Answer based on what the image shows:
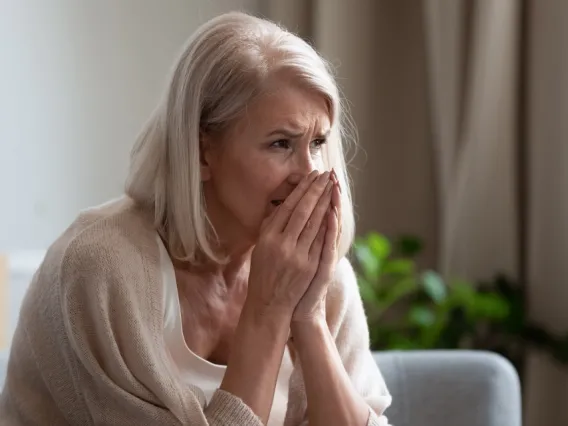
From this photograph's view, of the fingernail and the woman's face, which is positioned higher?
the woman's face

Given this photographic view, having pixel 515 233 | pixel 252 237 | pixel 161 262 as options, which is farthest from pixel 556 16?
pixel 161 262

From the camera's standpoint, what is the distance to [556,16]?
7.95 ft

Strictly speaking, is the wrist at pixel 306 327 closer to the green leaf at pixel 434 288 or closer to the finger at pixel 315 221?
the finger at pixel 315 221

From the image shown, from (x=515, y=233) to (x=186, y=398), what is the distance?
142cm

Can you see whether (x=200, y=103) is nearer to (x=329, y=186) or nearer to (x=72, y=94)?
(x=329, y=186)

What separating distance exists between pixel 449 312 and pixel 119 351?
128 cm

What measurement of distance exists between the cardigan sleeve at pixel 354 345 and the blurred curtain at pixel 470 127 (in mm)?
1010

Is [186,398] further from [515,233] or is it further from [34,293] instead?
[515,233]

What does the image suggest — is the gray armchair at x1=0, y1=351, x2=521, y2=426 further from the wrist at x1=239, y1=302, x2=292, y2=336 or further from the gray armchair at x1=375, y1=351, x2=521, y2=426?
the wrist at x1=239, y1=302, x2=292, y2=336

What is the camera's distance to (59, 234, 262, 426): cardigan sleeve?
1.35 metres

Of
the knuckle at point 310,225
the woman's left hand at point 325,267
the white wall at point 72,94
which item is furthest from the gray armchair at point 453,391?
the white wall at point 72,94

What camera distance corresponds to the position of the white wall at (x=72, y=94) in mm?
2355

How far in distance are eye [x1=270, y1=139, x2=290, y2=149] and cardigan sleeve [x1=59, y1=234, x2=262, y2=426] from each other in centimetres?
28

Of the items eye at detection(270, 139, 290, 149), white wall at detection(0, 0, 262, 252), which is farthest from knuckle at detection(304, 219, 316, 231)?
white wall at detection(0, 0, 262, 252)
